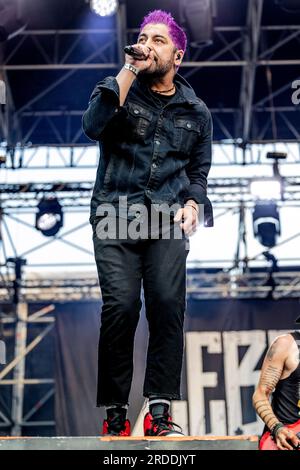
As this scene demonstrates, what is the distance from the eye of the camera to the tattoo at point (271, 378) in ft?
15.6

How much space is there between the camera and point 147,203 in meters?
3.31

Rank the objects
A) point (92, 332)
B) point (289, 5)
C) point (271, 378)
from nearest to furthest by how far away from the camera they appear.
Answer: point (271, 378)
point (289, 5)
point (92, 332)

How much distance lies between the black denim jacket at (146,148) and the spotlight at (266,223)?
6484 mm

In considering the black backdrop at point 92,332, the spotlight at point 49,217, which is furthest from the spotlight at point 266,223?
the spotlight at point 49,217

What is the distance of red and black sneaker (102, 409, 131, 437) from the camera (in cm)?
312

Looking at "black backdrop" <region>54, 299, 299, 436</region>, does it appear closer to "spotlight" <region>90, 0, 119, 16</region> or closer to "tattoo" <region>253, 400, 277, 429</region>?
"spotlight" <region>90, 0, 119, 16</region>

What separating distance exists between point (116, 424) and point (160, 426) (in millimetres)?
175

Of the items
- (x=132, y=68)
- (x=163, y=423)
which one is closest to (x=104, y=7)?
(x=132, y=68)

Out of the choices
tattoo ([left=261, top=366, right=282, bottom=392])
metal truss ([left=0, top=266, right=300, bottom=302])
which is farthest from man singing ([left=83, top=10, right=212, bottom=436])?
metal truss ([left=0, top=266, right=300, bottom=302])

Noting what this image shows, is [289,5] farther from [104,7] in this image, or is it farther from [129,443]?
[129,443]

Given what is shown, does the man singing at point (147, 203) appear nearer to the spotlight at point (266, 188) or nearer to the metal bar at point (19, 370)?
the spotlight at point (266, 188)

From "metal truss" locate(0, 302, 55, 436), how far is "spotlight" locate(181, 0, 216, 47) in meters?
3.89

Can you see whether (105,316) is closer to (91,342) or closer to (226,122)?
(91,342)
